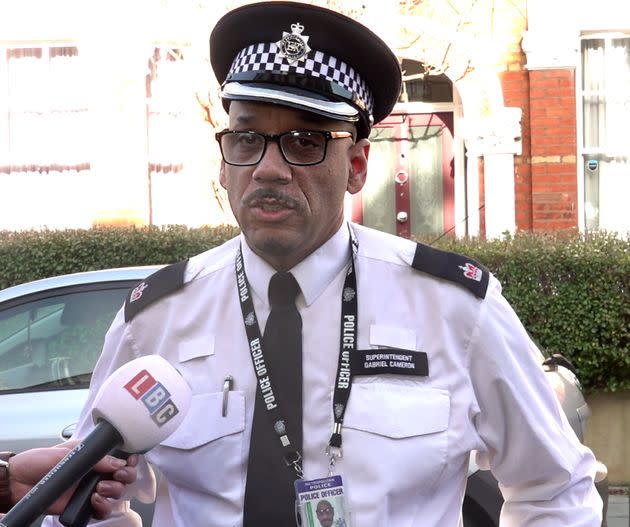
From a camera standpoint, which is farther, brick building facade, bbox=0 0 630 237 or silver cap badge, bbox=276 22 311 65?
brick building facade, bbox=0 0 630 237

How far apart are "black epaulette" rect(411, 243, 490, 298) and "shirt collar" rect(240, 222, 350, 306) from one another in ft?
0.52

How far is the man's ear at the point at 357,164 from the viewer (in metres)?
2.37

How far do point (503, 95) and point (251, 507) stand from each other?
29.8 feet

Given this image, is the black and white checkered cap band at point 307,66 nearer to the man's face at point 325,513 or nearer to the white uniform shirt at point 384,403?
the white uniform shirt at point 384,403

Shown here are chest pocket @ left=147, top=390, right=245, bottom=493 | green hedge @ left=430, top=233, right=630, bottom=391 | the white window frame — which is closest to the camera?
chest pocket @ left=147, top=390, right=245, bottom=493

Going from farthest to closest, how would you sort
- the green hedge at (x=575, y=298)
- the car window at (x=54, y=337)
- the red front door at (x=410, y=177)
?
the red front door at (x=410, y=177) → the green hedge at (x=575, y=298) → the car window at (x=54, y=337)

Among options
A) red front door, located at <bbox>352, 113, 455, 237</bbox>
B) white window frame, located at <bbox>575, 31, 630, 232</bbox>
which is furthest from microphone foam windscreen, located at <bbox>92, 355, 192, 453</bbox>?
red front door, located at <bbox>352, 113, 455, 237</bbox>

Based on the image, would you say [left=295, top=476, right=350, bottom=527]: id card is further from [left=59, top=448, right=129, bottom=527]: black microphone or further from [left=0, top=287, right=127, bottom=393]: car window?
[left=0, top=287, right=127, bottom=393]: car window

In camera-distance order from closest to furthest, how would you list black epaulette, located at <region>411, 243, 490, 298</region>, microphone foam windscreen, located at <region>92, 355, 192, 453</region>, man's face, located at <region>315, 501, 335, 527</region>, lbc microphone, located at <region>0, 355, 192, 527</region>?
lbc microphone, located at <region>0, 355, 192, 527</region>
microphone foam windscreen, located at <region>92, 355, 192, 453</region>
man's face, located at <region>315, 501, 335, 527</region>
black epaulette, located at <region>411, 243, 490, 298</region>

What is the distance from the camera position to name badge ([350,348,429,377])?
2.18m

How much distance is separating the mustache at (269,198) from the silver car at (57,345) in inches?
118

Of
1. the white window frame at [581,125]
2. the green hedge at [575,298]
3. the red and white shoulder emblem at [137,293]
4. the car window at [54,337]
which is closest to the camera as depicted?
the red and white shoulder emblem at [137,293]

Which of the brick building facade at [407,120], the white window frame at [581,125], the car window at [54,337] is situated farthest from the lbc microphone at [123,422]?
the white window frame at [581,125]

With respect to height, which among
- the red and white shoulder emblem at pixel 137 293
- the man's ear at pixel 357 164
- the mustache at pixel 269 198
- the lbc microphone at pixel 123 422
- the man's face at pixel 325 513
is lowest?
the man's face at pixel 325 513
